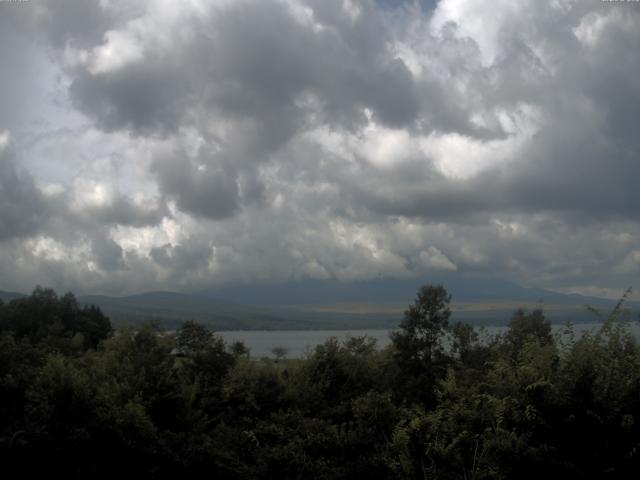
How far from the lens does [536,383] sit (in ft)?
36.0

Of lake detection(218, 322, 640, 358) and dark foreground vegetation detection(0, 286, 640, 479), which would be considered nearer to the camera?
dark foreground vegetation detection(0, 286, 640, 479)

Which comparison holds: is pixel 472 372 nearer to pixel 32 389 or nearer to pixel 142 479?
pixel 142 479

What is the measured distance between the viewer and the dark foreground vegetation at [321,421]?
10.7 m

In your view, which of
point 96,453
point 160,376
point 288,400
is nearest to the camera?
point 96,453

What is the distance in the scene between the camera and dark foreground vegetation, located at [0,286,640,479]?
35.0ft

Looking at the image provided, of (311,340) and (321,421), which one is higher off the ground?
(321,421)

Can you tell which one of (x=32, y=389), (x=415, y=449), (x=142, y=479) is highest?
(x=32, y=389)

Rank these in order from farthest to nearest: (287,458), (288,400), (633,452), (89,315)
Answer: (89,315) < (288,400) < (287,458) < (633,452)

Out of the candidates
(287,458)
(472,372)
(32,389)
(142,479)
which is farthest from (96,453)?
(472,372)

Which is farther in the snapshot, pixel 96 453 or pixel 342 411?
pixel 342 411

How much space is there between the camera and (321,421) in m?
14.1

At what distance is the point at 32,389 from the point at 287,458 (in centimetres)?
527

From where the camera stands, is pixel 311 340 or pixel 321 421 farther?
pixel 311 340

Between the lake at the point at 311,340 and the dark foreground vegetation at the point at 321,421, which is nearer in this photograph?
the dark foreground vegetation at the point at 321,421
